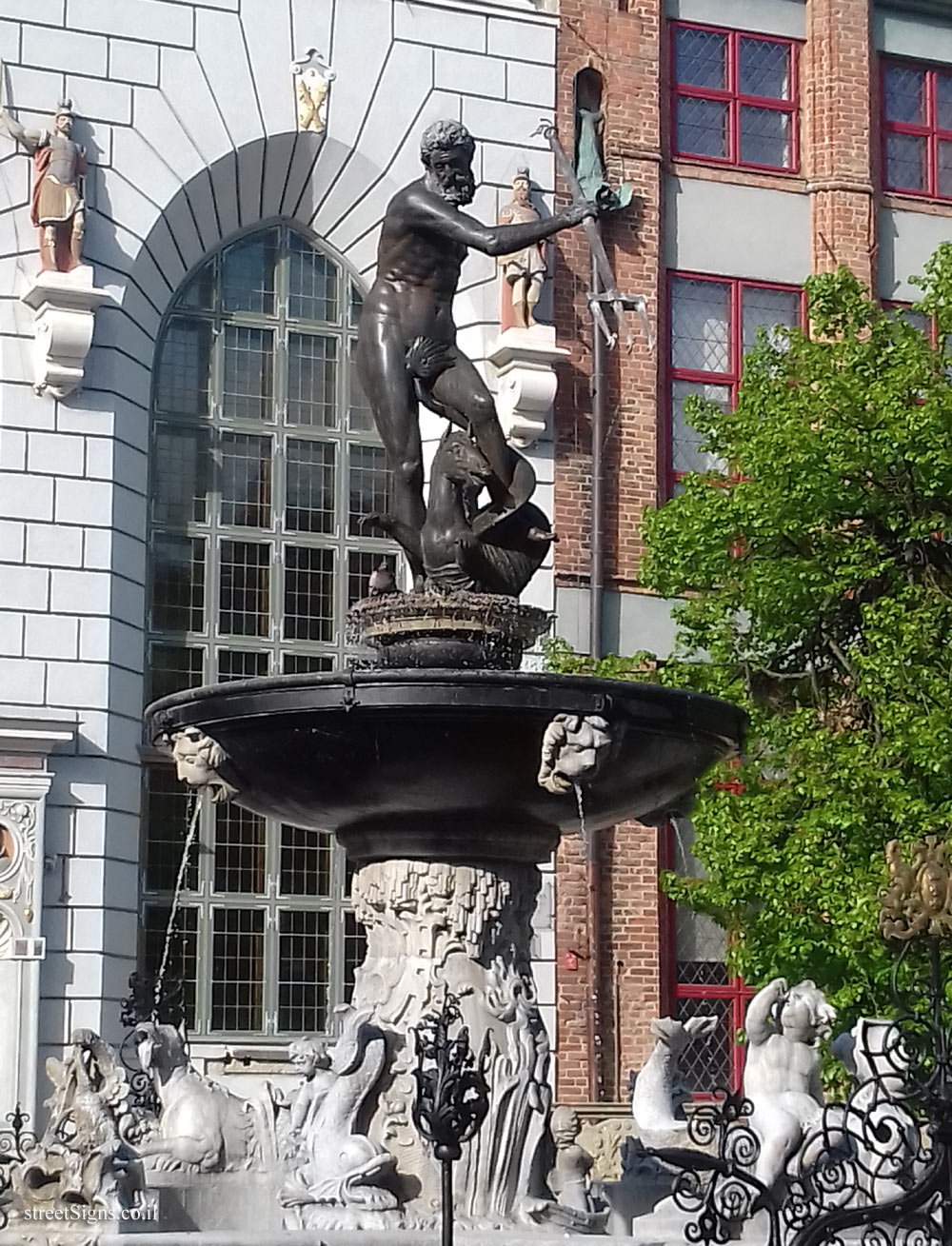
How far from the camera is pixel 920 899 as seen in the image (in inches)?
415

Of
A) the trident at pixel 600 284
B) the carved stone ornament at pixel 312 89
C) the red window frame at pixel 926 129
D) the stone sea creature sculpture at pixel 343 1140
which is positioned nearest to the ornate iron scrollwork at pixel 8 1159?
the stone sea creature sculpture at pixel 343 1140

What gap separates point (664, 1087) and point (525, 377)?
13933 millimetres

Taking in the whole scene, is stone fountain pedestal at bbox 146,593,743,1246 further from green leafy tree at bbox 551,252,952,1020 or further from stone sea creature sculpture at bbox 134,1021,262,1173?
green leafy tree at bbox 551,252,952,1020

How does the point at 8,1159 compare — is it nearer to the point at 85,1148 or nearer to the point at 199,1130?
the point at 85,1148

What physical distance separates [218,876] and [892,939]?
14.6m

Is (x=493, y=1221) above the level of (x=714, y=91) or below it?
below

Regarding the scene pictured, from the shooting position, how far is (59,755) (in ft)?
77.5

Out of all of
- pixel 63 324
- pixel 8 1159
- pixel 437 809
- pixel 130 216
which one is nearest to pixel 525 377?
pixel 130 216

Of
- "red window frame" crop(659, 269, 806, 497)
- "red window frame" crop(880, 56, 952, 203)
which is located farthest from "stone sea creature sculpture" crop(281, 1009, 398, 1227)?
"red window frame" crop(880, 56, 952, 203)

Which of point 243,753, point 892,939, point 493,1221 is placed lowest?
point 493,1221

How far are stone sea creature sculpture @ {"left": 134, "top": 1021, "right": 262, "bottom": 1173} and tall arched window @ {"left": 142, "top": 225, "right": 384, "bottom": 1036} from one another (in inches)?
478

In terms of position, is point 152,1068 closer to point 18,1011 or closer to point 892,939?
point 892,939

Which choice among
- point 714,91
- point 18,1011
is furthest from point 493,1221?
point 714,91

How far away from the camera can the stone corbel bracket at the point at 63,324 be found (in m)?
23.8
